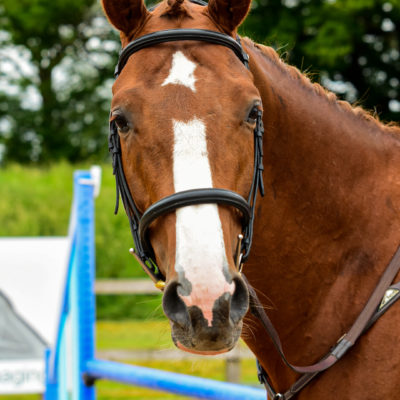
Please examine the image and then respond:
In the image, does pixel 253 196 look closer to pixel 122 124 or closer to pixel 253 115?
pixel 253 115

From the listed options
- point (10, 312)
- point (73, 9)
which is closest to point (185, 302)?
point (10, 312)

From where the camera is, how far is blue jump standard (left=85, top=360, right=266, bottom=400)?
8.36 ft

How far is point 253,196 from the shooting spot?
2.00 metres

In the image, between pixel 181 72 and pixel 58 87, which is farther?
pixel 58 87

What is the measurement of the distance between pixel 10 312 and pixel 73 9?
1434 cm

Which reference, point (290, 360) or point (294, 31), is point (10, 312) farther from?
point (294, 31)

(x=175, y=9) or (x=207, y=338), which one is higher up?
(x=175, y=9)

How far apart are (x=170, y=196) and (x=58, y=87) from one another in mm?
19169

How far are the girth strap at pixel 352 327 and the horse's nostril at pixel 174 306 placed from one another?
1.73 ft

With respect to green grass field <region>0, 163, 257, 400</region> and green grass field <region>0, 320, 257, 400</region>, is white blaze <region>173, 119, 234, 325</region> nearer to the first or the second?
green grass field <region>0, 320, 257, 400</region>

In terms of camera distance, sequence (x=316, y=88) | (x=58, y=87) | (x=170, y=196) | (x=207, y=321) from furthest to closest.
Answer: (x=58, y=87) < (x=316, y=88) < (x=170, y=196) < (x=207, y=321)

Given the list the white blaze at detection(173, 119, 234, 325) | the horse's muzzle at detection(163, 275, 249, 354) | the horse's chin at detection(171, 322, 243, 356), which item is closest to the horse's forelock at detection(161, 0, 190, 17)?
the white blaze at detection(173, 119, 234, 325)

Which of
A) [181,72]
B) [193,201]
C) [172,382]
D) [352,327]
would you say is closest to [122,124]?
[181,72]

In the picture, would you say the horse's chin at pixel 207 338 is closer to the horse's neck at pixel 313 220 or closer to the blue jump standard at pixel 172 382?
the horse's neck at pixel 313 220
